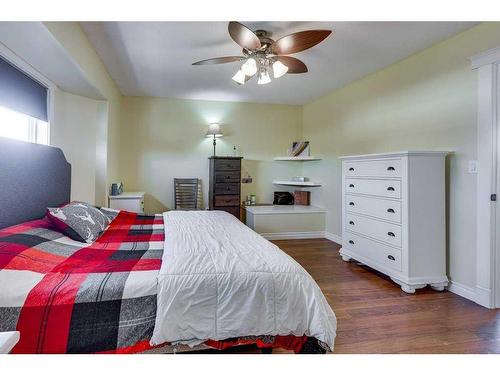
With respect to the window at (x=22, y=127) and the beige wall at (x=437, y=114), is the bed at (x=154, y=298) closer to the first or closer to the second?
the window at (x=22, y=127)

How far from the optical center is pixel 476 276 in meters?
2.28

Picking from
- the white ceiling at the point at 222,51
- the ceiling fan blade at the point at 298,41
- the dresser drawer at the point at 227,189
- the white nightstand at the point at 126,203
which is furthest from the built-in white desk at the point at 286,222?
the ceiling fan blade at the point at 298,41

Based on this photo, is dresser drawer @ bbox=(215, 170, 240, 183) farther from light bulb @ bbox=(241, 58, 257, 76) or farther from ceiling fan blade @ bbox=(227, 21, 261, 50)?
ceiling fan blade @ bbox=(227, 21, 261, 50)

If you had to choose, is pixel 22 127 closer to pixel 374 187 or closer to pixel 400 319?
pixel 374 187

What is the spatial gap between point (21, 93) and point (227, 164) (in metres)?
2.75

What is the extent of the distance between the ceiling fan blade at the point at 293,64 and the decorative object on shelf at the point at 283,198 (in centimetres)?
272

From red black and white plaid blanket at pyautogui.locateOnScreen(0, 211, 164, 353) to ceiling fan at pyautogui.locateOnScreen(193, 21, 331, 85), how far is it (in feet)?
5.79

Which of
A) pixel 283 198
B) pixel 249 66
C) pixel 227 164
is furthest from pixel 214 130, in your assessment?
pixel 249 66

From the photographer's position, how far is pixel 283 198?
5090 millimetres

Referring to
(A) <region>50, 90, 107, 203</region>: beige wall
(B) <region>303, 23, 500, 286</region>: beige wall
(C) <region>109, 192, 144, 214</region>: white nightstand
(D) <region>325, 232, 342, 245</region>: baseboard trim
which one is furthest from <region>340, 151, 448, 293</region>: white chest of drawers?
(A) <region>50, 90, 107, 203</region>: beige wall

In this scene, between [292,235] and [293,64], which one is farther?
[292,235]

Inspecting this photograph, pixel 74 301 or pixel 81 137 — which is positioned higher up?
pixel 81 137

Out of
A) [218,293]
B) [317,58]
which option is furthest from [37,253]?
Result: [317,58]

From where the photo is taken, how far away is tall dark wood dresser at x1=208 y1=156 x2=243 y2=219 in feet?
14.8
